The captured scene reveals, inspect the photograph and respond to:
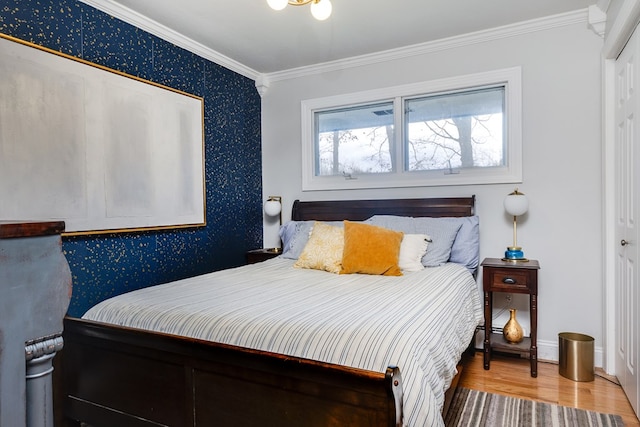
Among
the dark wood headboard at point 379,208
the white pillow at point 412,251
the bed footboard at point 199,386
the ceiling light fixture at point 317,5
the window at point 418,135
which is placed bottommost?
the bed footboard at point 199,386

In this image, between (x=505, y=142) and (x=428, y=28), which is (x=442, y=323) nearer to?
(x=505, y=142)

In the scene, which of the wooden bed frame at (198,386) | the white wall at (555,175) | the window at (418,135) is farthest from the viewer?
the window at (418,135)

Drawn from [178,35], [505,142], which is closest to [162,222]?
[178,35]

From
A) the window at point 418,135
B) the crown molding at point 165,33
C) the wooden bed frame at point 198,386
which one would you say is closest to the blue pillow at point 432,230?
the window at point 418,135

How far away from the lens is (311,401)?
1.29 m

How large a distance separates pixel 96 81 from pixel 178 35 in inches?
34.7

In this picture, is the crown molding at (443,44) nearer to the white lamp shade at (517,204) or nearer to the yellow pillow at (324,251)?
the white lamp shade at (517,204)

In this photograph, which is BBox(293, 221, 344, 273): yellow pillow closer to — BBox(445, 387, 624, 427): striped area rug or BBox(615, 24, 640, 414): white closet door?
BBox(445, 387, 624, 427): striped area rug

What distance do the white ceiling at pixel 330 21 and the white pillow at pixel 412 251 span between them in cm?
162

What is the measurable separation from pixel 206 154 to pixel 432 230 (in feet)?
6.58

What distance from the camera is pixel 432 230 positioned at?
3.04 metres

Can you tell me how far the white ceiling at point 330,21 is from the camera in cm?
270

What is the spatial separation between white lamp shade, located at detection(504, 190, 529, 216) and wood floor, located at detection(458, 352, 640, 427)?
3.66ft

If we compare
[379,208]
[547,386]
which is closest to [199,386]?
[547,386]
